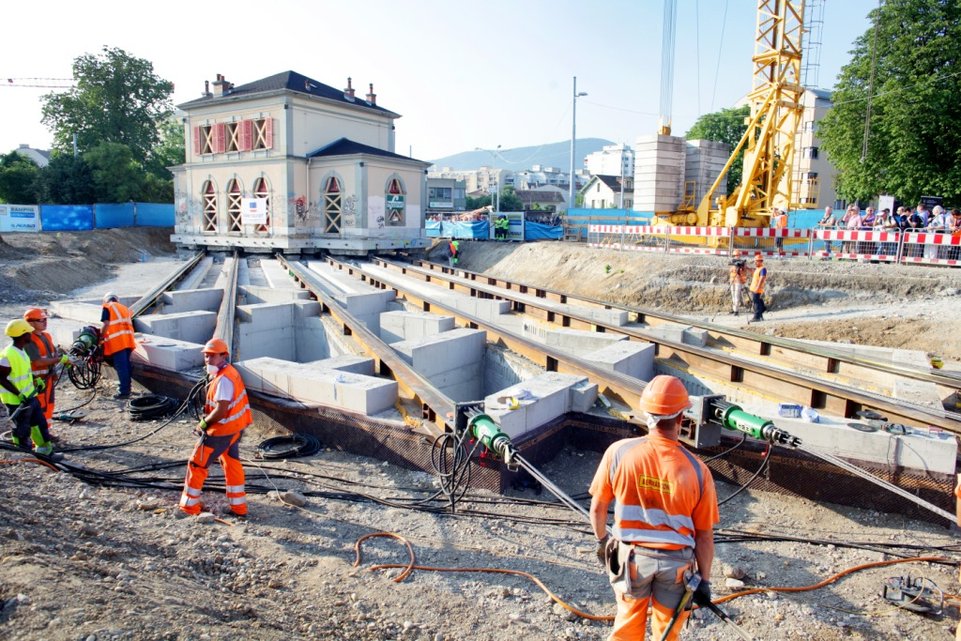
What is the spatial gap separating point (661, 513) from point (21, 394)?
6.91 metres

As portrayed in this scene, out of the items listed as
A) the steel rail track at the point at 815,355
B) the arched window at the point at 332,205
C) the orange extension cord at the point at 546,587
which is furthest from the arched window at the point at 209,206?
the orange extension cord at the point at 546,587

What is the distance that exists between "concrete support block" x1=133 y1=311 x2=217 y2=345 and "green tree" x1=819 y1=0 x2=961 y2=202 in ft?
79.6

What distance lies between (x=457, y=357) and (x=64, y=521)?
613 centimetres

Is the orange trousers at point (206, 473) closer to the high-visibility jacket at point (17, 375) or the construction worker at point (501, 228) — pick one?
the high-visibility jacket at point (17, 375)

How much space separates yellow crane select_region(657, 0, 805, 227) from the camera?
22.2 meters

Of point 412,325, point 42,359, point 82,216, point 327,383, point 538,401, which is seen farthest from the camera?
point 82,216

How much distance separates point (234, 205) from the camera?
106ft

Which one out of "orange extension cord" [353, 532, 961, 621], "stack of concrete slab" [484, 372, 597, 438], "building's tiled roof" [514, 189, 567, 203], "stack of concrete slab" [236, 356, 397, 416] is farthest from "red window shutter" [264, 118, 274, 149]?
"building's tiled roof" [514, 189, 567, 203]

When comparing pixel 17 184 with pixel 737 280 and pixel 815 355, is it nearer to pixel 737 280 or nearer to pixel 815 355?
pixel 737 280

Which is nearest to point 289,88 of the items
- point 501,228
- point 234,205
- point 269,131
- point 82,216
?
point 269,131

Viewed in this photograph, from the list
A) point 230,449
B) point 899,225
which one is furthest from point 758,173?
point 230,449

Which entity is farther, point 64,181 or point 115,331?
point 64,181

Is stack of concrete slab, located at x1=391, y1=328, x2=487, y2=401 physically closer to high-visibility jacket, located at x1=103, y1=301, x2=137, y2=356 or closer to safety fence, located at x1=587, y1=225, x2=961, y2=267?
high-visibility jacket, located at x1=103, y1=301, x2=137, y2=356

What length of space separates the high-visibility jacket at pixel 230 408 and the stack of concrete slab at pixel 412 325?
536 centimetres
